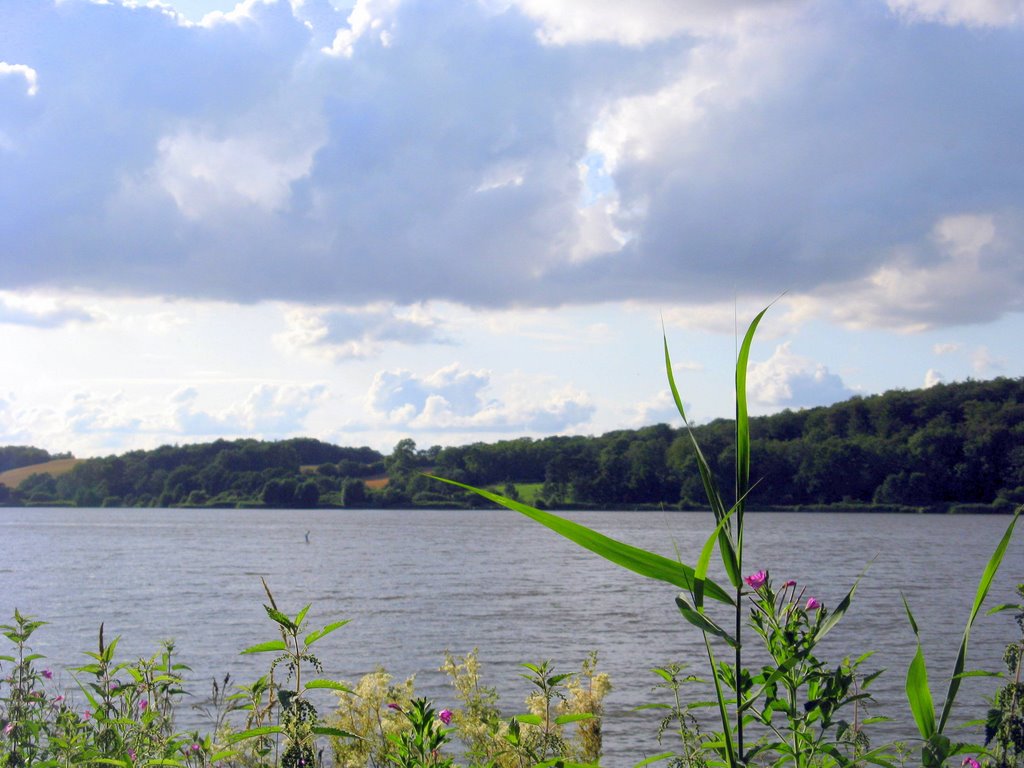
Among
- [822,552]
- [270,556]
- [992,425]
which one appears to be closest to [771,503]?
[992,425]

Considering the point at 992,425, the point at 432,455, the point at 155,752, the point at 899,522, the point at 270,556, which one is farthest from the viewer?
the point at 432,455

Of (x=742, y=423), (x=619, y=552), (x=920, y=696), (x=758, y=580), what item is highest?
(x=742, y=423)

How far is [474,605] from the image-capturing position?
1463 inches

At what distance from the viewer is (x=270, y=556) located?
6994 centimetres

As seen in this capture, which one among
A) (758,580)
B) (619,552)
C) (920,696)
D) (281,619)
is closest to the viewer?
(619,552)

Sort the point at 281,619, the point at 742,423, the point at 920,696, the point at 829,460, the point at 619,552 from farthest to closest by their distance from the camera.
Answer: the point at 829,460
the point at 281,619
the point at 920,696
the point at 742,423
the point at 619,552

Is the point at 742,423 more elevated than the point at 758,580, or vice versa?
the point at 742,423

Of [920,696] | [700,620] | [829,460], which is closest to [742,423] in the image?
[700,620]

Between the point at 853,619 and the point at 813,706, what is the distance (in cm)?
3287

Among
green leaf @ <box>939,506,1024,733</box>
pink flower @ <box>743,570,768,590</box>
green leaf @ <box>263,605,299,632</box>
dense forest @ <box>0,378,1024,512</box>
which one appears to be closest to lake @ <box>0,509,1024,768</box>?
green leaf @ <box>939,506,1024,733</box>

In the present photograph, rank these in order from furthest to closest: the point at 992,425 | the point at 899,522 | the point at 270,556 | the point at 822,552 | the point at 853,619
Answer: the point at 992,425 < the point at 899,522 < the point at 270,556 < the point at 822,552 < the point at 853,619

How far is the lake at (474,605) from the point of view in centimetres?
2216

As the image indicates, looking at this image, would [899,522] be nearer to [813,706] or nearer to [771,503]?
[771,503]

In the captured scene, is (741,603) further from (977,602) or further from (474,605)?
(474,605)
